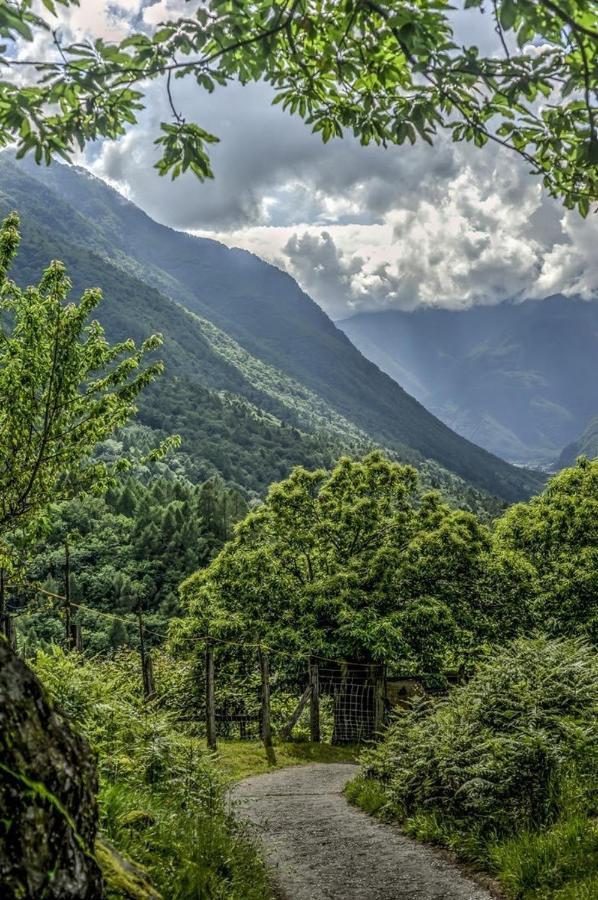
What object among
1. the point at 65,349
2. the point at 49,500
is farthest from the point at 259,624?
the point at 65,349

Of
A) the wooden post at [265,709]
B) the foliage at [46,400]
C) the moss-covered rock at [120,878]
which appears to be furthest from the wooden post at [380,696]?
the moss-covered rock at [120,878]

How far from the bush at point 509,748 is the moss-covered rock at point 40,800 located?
21.2 feet

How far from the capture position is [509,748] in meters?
8.35

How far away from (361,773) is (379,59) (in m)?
14.0

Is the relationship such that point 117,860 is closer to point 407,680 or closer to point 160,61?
point 160,61

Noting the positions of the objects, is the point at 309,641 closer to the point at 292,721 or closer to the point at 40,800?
the point at 292,721

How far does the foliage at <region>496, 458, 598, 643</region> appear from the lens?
28.2 meters

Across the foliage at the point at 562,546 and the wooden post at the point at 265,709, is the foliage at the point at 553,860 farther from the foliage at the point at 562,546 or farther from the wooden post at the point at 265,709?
the foliage at the point at 562,546

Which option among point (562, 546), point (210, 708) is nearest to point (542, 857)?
point (210, 708)

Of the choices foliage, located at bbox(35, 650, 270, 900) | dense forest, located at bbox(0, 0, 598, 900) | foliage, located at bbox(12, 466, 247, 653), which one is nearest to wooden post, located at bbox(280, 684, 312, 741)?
dense forest, located at bbox(0, 0, 598, 900)

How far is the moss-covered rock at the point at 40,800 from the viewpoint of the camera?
249cm

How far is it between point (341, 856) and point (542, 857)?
2978 mm

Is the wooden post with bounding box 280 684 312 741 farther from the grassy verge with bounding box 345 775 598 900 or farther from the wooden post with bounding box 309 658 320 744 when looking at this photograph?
the grassy verge with bounding box 345 775 598 900

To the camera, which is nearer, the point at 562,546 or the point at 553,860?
the point at 553,860
